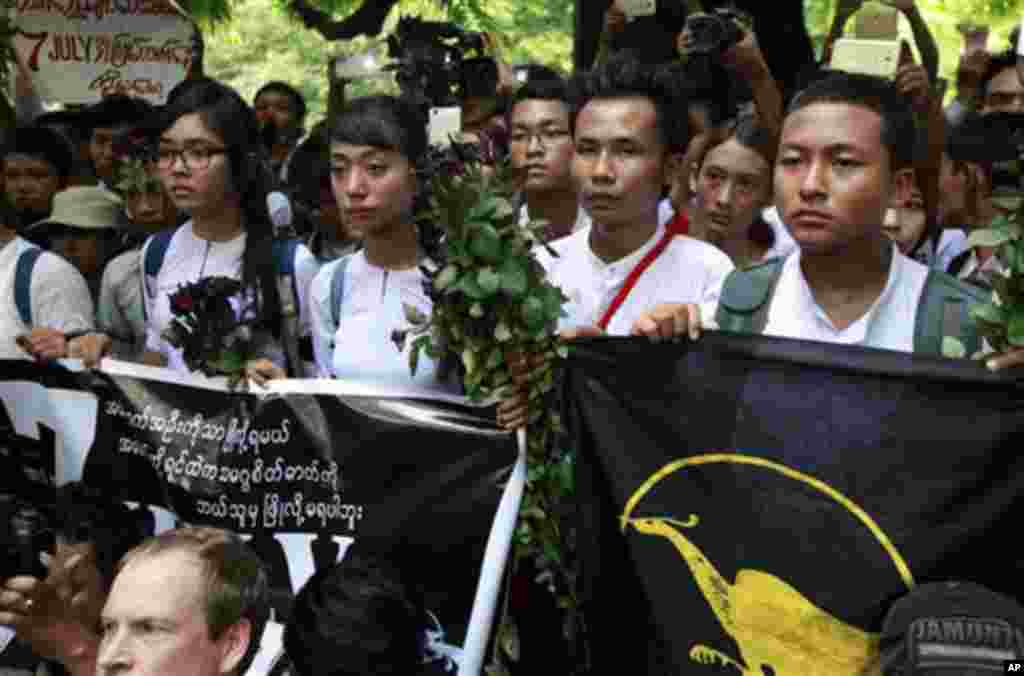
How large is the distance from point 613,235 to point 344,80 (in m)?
2.48

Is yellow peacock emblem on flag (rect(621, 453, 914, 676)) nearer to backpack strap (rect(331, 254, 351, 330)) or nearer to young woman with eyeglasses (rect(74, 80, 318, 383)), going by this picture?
backpack strap (rect(331, 254, 351, 330))

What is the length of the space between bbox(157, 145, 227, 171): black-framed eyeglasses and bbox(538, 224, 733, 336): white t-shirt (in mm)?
1336

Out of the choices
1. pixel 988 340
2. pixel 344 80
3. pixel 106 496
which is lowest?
pixel 106 496

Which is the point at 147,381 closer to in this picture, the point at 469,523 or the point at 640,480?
the point at 469,523

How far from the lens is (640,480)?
13.7 ft

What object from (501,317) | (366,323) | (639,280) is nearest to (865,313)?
(501,317)

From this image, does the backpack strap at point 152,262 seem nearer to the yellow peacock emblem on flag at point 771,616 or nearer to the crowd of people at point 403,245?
the crowd of people at point 403,245

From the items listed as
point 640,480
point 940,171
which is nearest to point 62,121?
point 940,171

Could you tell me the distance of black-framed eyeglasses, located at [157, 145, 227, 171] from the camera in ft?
18.4

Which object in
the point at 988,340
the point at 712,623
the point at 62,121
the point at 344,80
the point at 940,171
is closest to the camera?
the point at 988,340

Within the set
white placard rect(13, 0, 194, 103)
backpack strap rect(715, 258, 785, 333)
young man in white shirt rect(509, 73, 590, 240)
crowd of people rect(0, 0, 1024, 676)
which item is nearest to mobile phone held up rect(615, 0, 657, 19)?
crowd of people rect(0, 0, 1024, 676)

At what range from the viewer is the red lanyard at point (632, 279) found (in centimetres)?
495

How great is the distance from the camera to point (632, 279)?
501 centimetres

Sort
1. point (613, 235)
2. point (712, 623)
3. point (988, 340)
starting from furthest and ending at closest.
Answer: point (613, 235), point (712, 623), point (988, 340)
